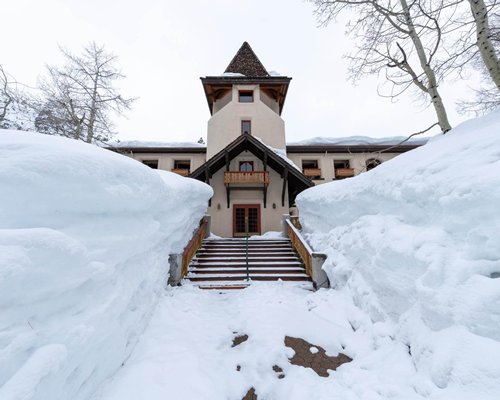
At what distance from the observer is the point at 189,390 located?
2.50m

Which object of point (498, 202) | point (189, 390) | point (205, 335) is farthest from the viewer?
point (205, 335)

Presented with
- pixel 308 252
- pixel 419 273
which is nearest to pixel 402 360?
pixel 419 273

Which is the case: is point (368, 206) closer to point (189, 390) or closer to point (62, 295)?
point (189, 390)

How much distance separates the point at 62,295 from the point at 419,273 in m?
4.08

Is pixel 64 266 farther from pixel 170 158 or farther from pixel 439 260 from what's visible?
pixel 170 158

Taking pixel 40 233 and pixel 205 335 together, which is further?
pixel 205 335

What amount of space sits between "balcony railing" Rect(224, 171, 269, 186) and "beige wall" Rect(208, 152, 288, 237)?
1.26m

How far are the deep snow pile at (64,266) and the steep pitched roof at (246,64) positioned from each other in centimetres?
1811

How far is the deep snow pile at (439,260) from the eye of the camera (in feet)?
6.53

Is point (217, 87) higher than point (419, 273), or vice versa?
point (217, 87)

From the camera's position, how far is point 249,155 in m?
14.4

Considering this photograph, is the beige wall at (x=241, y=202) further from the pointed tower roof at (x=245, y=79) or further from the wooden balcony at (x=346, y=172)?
the pointed tower roof at (x=245, y=79)

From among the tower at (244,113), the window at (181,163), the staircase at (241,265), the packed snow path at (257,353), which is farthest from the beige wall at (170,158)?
the packed snow path at (257,353)

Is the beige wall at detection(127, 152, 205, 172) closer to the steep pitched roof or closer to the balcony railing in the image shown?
the balcony railing
